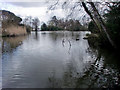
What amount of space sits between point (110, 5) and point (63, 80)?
6369mm

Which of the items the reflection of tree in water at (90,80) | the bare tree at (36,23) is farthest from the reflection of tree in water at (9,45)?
the bare tree at (36,23)

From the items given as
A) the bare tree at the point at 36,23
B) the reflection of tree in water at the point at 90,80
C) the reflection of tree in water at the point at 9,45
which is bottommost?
the reflection of tree in water at the point at 90,80

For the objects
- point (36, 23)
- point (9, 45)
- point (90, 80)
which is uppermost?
point (36, 23)

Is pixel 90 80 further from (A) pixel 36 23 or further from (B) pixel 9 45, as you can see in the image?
(A) pixel 36 23

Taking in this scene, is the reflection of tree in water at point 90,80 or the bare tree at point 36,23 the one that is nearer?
the reflection of tree in water at point 90,80

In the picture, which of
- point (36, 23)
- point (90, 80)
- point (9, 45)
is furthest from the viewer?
point (36, 23)

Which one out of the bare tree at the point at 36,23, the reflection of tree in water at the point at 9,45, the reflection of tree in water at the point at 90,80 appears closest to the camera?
the reflection of tree in water at the point at 90,80

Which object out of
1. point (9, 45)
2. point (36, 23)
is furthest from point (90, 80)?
point (36, 23)

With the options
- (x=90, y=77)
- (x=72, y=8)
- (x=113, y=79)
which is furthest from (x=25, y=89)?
(x=72, y=8)

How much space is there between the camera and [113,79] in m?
4.32

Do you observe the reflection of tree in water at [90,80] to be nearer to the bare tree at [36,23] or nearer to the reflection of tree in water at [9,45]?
the reflection of tree in water at [9,45]

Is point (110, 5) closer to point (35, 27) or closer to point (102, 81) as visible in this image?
point (102, 81)

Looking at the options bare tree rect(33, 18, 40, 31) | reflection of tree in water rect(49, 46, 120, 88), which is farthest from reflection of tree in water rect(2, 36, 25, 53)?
bare tree rect(33, 18, 40, 31)

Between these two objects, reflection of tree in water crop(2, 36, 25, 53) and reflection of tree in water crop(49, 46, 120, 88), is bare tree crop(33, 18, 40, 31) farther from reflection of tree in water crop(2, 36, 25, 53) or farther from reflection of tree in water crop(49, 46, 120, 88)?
reflection of tree in water crop(49, 46, 120, 88)
